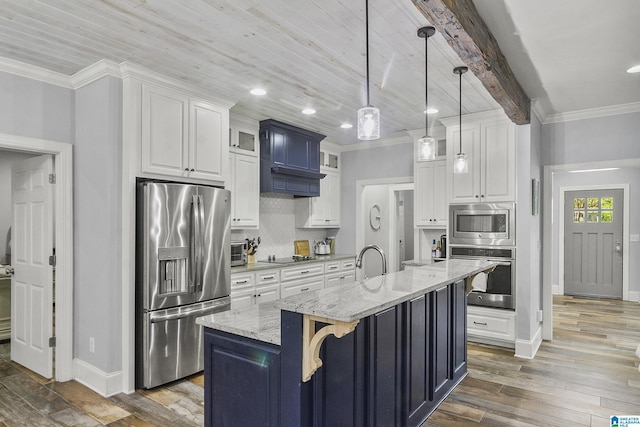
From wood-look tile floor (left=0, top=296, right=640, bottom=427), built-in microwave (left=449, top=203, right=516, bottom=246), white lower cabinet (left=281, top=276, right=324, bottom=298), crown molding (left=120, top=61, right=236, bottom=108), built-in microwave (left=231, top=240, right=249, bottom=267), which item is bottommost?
wood-look tile floor (left=0, top=296, right=640, bottom=427)

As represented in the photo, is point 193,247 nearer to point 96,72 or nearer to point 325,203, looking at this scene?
point 96,72

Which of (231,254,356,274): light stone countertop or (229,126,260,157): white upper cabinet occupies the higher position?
(229,126,260,157): white upper cabinet

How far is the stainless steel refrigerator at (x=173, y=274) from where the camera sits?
10.7 feet

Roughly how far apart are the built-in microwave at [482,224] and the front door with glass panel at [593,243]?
4.35 meters

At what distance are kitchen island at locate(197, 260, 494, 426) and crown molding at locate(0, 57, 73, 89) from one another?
2.62 metres

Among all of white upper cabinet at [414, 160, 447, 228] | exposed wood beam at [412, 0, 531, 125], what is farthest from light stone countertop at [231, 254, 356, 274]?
exposed wood beam at [412, 0, 531, 125]

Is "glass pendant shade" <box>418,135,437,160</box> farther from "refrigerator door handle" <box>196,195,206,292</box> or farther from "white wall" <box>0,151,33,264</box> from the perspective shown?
"white wall" <box>0,151,33,264</box>

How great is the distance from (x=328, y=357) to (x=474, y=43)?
191 centimetres

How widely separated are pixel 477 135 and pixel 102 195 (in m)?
3.82

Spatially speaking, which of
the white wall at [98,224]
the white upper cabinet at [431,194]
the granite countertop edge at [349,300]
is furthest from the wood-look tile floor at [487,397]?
the white upper cabinet at [431,194]

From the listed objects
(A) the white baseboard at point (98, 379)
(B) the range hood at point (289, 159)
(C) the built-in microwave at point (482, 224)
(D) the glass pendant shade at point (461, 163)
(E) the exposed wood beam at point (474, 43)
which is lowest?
(A) the white baseboard at point (98, 379)

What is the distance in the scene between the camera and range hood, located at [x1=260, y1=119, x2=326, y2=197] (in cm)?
493

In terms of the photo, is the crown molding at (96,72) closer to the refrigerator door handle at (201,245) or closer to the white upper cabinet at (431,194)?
the refrigerator door handle at (201,245)

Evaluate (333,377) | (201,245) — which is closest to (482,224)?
(201,245)
